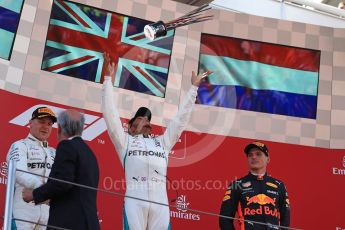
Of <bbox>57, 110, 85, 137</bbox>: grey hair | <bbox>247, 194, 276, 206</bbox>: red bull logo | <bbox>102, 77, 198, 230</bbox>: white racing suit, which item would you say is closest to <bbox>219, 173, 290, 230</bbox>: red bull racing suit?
<bbox>247, 194, 276, 206</bbox>: red bull logo

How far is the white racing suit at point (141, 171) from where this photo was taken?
3395 mm

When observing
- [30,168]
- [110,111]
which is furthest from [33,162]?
[110,111]

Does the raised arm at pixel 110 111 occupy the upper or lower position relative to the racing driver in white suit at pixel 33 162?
upper

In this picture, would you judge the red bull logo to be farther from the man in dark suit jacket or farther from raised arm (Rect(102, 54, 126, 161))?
the man in dark suit jacket

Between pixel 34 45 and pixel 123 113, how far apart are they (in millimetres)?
860

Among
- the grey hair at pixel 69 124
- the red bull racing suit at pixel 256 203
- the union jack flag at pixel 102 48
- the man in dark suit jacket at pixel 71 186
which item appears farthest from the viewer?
the union jack flag at pixel 102 48

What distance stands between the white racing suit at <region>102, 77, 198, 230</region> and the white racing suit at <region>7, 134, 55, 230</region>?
39 cm

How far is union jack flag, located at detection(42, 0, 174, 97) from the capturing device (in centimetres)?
497

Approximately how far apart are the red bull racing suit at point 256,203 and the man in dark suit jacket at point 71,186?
1.03 meters

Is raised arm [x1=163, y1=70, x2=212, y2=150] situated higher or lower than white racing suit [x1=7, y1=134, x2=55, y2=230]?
higher

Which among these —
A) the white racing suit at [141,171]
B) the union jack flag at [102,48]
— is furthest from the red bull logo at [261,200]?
the union jack flag at [102,48]

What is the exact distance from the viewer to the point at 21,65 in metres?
4.78

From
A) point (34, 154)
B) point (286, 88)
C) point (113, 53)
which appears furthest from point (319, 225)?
point (34, 154)

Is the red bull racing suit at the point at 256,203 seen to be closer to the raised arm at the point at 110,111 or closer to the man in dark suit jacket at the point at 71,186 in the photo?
the raised arm at the point at 110,111
